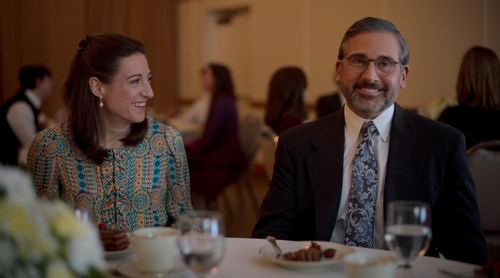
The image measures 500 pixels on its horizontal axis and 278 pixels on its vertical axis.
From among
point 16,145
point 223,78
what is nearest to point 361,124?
point 16,145

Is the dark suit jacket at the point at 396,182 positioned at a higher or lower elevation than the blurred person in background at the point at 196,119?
higher

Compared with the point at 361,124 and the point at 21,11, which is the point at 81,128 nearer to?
the point at 361,124

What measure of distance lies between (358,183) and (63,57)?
7672 mm

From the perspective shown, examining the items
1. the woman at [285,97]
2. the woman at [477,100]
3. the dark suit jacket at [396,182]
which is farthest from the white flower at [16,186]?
the woman at [285,97]

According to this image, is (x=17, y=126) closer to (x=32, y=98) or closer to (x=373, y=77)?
(x=32, y=98)

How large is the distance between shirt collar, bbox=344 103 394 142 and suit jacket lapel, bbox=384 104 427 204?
3cm

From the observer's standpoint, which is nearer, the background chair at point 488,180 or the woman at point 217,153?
the background chair at point 488,180

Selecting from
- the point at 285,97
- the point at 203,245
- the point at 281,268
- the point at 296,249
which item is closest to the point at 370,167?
the point at 296,249

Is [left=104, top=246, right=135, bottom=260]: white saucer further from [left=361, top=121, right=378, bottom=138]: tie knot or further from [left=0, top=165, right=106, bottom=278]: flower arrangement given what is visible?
[left=361, top=121, right=378, bottom=138]: tie knot

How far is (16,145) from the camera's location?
4.86 meters

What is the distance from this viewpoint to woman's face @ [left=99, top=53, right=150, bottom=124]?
2.49 metres

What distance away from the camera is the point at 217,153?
18.8 feet

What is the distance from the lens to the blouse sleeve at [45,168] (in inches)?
96.7

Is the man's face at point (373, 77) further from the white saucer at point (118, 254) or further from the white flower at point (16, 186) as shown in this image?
the white flower at point (16, 186)
